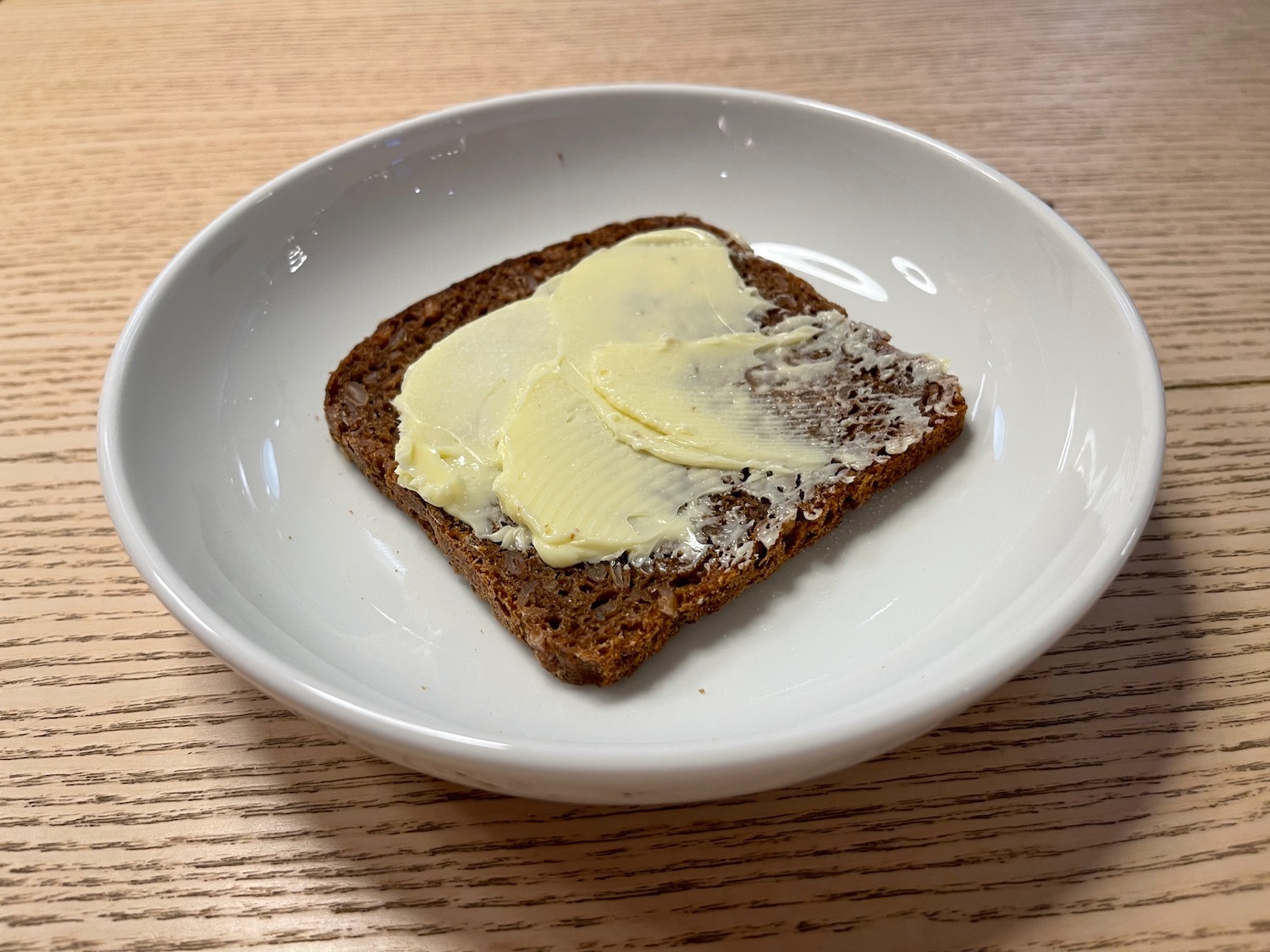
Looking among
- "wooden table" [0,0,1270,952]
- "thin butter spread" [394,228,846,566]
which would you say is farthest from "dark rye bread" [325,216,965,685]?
"wooden table" [0,0,1270,952]

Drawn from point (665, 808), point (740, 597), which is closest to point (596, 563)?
point (740, 597)

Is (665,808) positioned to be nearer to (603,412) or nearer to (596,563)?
(596,563)

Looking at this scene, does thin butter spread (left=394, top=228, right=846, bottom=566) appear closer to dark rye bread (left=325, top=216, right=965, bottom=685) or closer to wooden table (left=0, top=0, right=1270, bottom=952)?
dark rye bread (left=325, top=216, right=965, bottom=685)

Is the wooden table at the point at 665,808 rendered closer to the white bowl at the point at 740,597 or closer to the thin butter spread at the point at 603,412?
the white bowl at the point at 740,597

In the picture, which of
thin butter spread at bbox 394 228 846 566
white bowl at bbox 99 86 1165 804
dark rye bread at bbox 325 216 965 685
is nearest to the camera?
white bowl at bbox 99 86 1165 804

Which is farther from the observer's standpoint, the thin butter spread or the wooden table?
the thin butter spread

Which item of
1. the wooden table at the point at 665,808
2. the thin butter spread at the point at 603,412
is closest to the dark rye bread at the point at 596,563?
the thin butter spread at the point at 603,412
